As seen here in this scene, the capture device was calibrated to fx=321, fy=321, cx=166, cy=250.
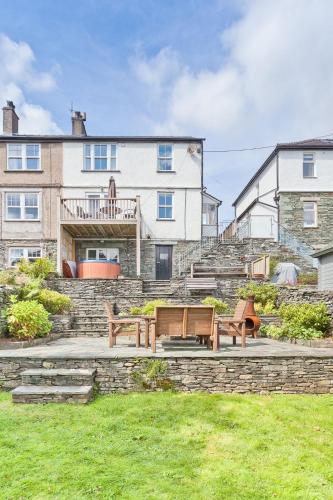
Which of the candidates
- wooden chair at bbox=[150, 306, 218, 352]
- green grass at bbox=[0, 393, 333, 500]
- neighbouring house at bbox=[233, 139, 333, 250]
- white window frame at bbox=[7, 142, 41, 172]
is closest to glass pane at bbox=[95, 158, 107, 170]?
white window frame at bbox=[7, 142, 41, 172]

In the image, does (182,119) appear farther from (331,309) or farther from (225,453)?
(225,453)

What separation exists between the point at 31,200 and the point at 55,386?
15.1 metres

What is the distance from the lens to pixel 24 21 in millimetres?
10125

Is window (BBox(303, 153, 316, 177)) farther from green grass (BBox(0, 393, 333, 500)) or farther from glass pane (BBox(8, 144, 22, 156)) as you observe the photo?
green grass (BBox(0, 393, 333, 500))

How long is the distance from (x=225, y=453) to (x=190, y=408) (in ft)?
3.99

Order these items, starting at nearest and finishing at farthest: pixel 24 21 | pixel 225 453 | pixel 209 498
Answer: pixel 209 498
pixel 225 453
pixel 24 21

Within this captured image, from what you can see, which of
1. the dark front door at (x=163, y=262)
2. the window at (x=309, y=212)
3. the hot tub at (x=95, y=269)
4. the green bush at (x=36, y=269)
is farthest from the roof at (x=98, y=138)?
the green bush at (x=36, y=269)

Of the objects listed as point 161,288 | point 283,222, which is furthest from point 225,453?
point 283,222

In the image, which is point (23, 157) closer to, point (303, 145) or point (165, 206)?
point (165, 206)

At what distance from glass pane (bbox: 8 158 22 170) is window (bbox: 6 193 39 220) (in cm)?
151

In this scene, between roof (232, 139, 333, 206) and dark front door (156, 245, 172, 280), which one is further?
roof (232, 139, 333, 206)

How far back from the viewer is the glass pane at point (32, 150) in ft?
59.3

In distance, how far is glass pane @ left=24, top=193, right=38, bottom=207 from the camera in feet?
59.2

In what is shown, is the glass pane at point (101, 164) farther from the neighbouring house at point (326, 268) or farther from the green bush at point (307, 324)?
the green bush at point (307, 324)
